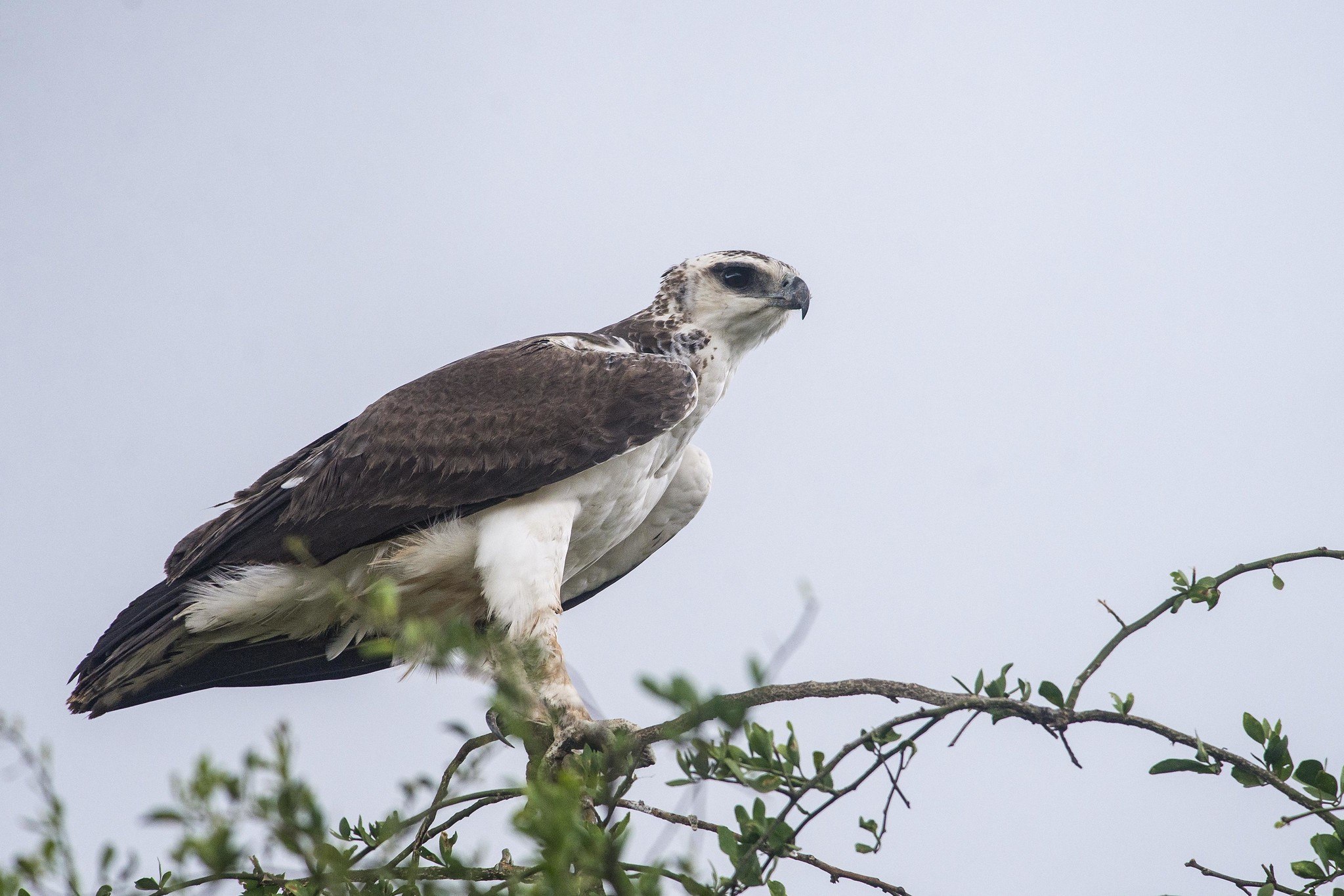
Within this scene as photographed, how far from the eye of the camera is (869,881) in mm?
3172

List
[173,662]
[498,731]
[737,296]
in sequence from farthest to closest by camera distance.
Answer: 1. [737,296]
2. [173,662]
3. [498,731]

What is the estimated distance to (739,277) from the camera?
20.2ft

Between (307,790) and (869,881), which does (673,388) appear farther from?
(307,790)

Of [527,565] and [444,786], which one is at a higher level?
[527,565]

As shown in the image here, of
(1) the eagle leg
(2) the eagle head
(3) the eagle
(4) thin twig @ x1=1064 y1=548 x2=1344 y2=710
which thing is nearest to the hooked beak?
(2) the eagle head

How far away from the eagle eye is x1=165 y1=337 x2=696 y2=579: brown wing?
75 cm

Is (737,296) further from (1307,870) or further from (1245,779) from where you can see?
(1307,870)

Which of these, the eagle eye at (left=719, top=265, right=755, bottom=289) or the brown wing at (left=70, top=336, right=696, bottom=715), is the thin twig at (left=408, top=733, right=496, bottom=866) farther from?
the eagle eye at (left=719, top=265, right=755, bottom=289)

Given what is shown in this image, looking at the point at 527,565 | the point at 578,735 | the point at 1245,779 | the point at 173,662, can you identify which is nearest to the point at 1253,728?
the point at 1245,779

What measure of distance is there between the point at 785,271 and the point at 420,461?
2.04 metres

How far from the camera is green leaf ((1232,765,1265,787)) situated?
2787 millimetres

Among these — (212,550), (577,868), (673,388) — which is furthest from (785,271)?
(577,868)

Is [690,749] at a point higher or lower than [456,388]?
lower

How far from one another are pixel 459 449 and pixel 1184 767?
11.0 feet
